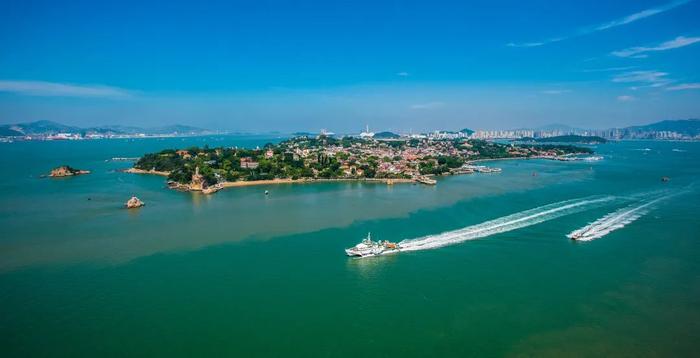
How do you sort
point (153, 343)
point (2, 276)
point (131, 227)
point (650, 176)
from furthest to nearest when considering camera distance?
point (650, 176) → point (131, 227) → point (2, 276) → point (153, 343)

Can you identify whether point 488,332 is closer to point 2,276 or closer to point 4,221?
point 2,276

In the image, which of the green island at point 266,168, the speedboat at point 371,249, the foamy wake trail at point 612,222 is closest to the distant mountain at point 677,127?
the green island at point 266,168

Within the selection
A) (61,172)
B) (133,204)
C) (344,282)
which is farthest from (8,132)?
(344,282)

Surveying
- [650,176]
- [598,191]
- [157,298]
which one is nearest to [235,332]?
[157,298]

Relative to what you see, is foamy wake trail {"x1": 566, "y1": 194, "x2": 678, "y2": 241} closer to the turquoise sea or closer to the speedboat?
the turquoise sea

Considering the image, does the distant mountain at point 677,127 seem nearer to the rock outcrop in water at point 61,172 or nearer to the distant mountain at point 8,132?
the rock outcrop in water at point 61,172

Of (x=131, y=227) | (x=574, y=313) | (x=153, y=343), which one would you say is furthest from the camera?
(x=131, y=227)
